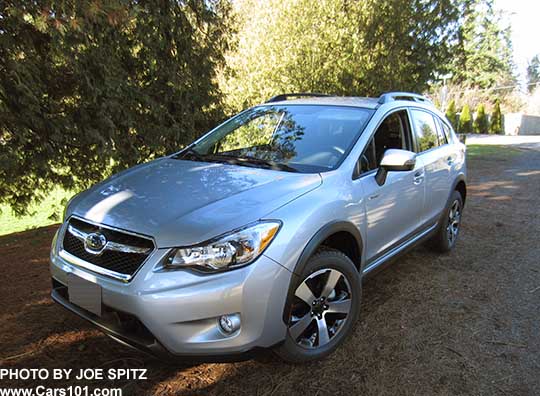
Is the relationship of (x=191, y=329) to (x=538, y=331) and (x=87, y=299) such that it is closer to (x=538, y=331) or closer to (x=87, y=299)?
(x=87, y=299)

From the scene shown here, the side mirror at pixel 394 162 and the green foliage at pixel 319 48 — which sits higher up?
the green foliage at pixel 319 48

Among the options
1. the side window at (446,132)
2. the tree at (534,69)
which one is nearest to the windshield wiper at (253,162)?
the side window at (446,132)

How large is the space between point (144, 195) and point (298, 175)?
101 cm

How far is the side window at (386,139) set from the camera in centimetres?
306

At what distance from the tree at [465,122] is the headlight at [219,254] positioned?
33.3 metres

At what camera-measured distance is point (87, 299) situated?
2219mm

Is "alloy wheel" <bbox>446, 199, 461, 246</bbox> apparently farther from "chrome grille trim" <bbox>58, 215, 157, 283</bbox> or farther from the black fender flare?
"chrome grille trim" <bbox>58, 215, 157, 283</bbox>

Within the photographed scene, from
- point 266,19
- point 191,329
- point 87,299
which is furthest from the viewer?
point 266,19

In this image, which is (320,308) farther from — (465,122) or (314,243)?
(465,122)

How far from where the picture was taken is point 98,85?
4980 millimetres

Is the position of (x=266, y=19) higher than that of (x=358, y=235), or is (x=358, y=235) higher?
(x=266, y=19)

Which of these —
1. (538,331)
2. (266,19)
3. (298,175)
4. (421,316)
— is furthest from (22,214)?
(266,19)

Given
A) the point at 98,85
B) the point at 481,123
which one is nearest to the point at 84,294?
the point at 98,85

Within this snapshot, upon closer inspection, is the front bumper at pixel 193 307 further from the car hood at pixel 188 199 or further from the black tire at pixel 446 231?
the black tire at pixel 446 231
